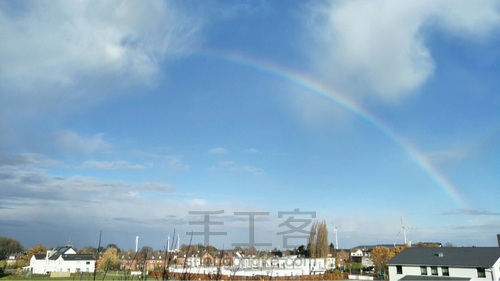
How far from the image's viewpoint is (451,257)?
119 ft

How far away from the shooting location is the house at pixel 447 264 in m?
33.2

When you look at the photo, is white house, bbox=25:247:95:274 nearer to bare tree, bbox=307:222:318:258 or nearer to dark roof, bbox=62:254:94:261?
dark roof, bbox=62:254:94:261

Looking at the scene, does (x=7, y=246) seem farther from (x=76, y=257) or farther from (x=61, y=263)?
(x=76, y=257)

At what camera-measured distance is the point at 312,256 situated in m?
77.6

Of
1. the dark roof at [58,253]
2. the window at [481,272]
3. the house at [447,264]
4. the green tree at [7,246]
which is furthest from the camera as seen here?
the green tree at [7,246]

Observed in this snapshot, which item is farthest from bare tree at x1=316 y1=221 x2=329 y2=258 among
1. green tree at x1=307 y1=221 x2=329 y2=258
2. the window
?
the window

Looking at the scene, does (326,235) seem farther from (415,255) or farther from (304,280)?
(415,255)

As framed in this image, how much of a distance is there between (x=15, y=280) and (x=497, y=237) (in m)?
52.7

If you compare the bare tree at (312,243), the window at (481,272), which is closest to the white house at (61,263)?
the bare tree at (312,243)

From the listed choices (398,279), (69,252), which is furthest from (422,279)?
(69,252)

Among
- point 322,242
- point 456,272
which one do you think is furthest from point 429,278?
point 322,242

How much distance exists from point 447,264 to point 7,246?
8875cm

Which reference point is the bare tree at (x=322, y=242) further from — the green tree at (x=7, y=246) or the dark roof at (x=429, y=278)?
the green tree at (x=7, y=246)

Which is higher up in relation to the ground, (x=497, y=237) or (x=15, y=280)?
(x=497, y=237)
